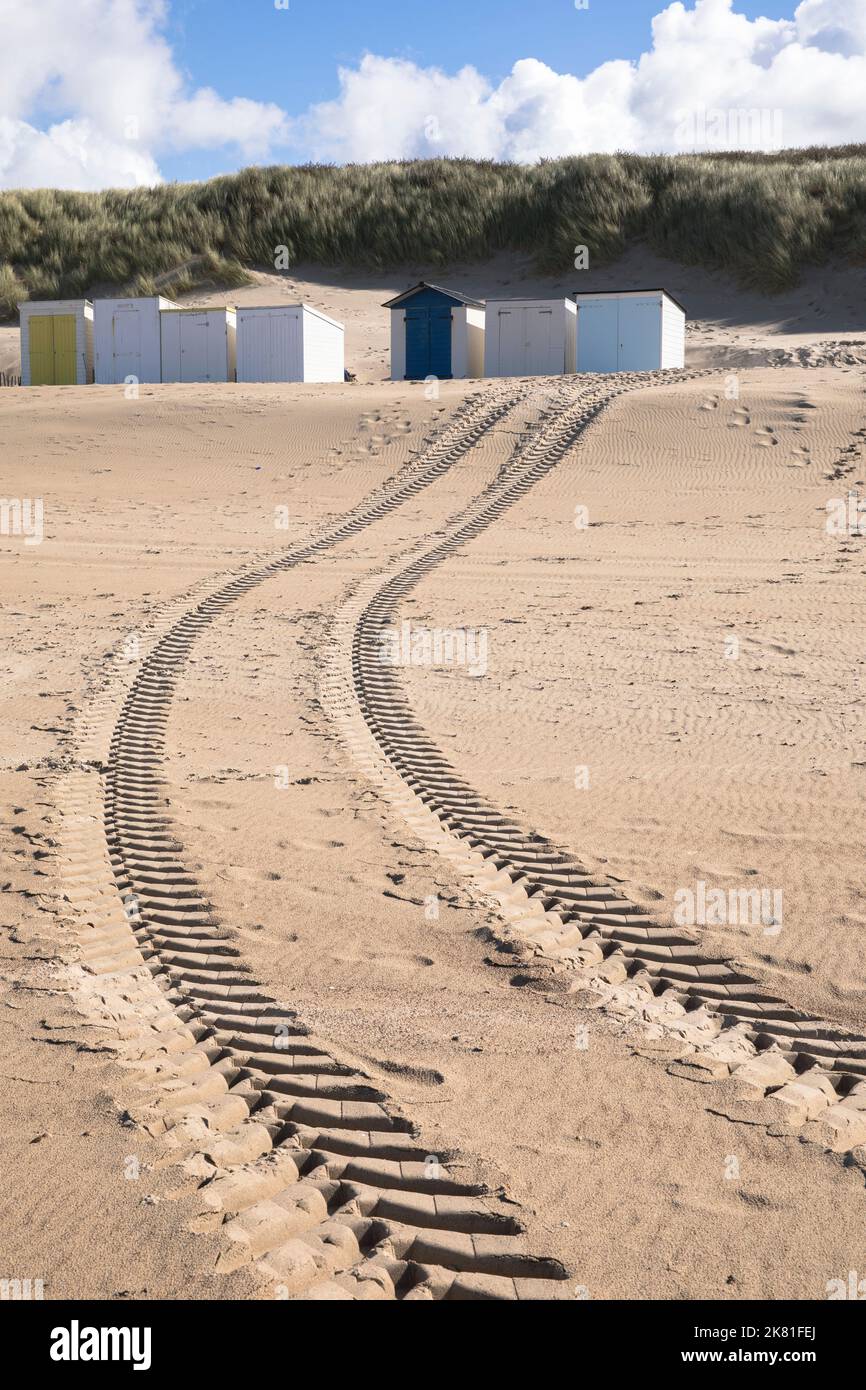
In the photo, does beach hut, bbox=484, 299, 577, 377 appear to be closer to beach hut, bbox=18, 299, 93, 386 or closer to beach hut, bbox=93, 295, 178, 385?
beach hut, bbox=93, 295, 178, 385

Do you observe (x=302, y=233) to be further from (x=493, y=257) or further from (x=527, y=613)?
(x=527, y=613)

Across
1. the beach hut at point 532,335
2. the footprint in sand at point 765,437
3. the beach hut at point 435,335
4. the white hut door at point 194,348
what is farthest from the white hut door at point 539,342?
the footprint in sand at point 765,437

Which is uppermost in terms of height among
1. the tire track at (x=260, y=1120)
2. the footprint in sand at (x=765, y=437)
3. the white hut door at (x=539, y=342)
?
the white hut door at (x=539, y=342)

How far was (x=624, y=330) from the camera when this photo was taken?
2548cm

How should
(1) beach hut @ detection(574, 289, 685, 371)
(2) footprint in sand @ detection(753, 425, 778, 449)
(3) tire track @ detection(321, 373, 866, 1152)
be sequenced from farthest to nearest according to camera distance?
1. (1) beach hut @ detection(574, 289, 685, 371)
2. (2) footprint in sand @ detection(753, 425, 778, 449)
3. (3) tire track @ detection(321, 373, 866, 1152)

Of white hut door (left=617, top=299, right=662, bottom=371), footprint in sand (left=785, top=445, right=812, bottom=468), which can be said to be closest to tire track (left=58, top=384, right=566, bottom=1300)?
footprint in sand (left=785, top=445, right=812, bottom=468)

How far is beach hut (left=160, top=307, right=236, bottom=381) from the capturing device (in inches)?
1033

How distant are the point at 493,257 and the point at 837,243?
1091 centimetres

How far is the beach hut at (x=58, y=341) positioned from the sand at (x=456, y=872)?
13103mm

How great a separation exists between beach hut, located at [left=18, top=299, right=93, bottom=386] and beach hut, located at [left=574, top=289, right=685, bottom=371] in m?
11.4

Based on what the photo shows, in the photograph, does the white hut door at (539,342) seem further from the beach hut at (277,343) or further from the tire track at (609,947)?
the tire track at (609,947)

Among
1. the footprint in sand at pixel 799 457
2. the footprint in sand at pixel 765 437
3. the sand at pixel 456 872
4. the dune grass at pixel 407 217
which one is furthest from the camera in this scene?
the dune grass at pixel 407 217

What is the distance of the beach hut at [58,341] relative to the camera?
90.4 ft

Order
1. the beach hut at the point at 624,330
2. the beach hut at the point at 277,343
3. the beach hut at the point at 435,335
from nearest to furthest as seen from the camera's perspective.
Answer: the beach hut at the point at 624,330 → the beach hut at the point at 277,343 → the beach hut at the point at 435,335
